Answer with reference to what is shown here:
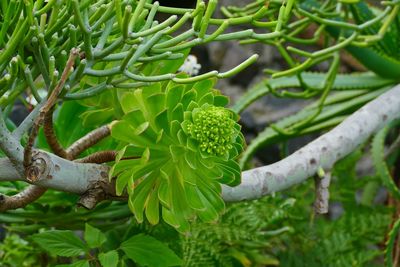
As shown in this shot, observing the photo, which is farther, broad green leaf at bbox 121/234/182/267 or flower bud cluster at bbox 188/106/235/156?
broad green leaf at bbox 121/234/182/267

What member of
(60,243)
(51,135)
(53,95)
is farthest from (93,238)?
(53,95)

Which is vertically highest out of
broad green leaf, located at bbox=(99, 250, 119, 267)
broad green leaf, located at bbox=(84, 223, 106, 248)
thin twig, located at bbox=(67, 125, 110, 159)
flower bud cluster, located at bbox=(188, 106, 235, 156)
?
thin twig, located at bbox=(67, 125, 110, 159)

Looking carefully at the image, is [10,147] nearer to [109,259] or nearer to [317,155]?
[109,259]

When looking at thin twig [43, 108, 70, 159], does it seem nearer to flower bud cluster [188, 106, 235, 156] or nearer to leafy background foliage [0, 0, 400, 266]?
leafy background foliage [0, 0, 400, 266]

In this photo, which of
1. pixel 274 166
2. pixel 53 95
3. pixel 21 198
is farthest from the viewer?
pixel 274 166

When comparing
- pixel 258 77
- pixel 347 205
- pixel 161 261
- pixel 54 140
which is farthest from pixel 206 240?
pixel 258 77

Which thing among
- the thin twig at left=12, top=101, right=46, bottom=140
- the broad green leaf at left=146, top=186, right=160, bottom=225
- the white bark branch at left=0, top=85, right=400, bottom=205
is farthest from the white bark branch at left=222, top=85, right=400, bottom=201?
the thin twig at left=12, top=101, right=46, bottom=140

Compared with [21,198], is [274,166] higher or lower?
higher

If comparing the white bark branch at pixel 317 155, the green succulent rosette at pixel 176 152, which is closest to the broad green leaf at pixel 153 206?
the green succulent rosette at pixel 176 152
